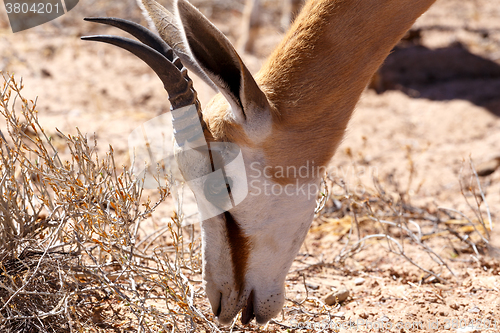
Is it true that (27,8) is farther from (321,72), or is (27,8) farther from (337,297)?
(337,297)

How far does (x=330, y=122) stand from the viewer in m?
2.61

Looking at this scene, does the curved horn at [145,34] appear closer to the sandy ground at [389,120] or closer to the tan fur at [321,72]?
the tan fur at [321,72]

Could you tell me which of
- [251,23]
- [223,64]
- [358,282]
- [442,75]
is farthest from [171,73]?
[442,75]

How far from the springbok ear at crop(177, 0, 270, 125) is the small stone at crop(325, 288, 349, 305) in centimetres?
149

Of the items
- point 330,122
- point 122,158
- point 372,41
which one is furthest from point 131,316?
point 122,158

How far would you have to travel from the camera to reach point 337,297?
322 cm

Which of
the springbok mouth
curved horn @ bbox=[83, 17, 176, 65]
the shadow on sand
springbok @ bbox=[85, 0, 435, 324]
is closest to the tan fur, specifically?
springbok @ bbox=[85, 0, 435, 324]

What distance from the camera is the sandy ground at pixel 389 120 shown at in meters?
3.22

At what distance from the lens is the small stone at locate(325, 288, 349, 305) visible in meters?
3.20

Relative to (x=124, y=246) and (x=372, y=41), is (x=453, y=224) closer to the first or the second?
(x=372, y=41)

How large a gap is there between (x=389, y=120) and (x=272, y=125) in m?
4.89

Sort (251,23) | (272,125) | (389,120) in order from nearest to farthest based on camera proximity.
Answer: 1. (272,125)
2. (389,120)
3. (251,23)

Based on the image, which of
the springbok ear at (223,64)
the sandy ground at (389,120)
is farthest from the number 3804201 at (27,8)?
the springbok ear at (223,64)

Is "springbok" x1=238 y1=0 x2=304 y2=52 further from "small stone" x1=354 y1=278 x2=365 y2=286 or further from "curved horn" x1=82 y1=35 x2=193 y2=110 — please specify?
"curved horn" x1=82 y1=35 x2=193 y2=110
